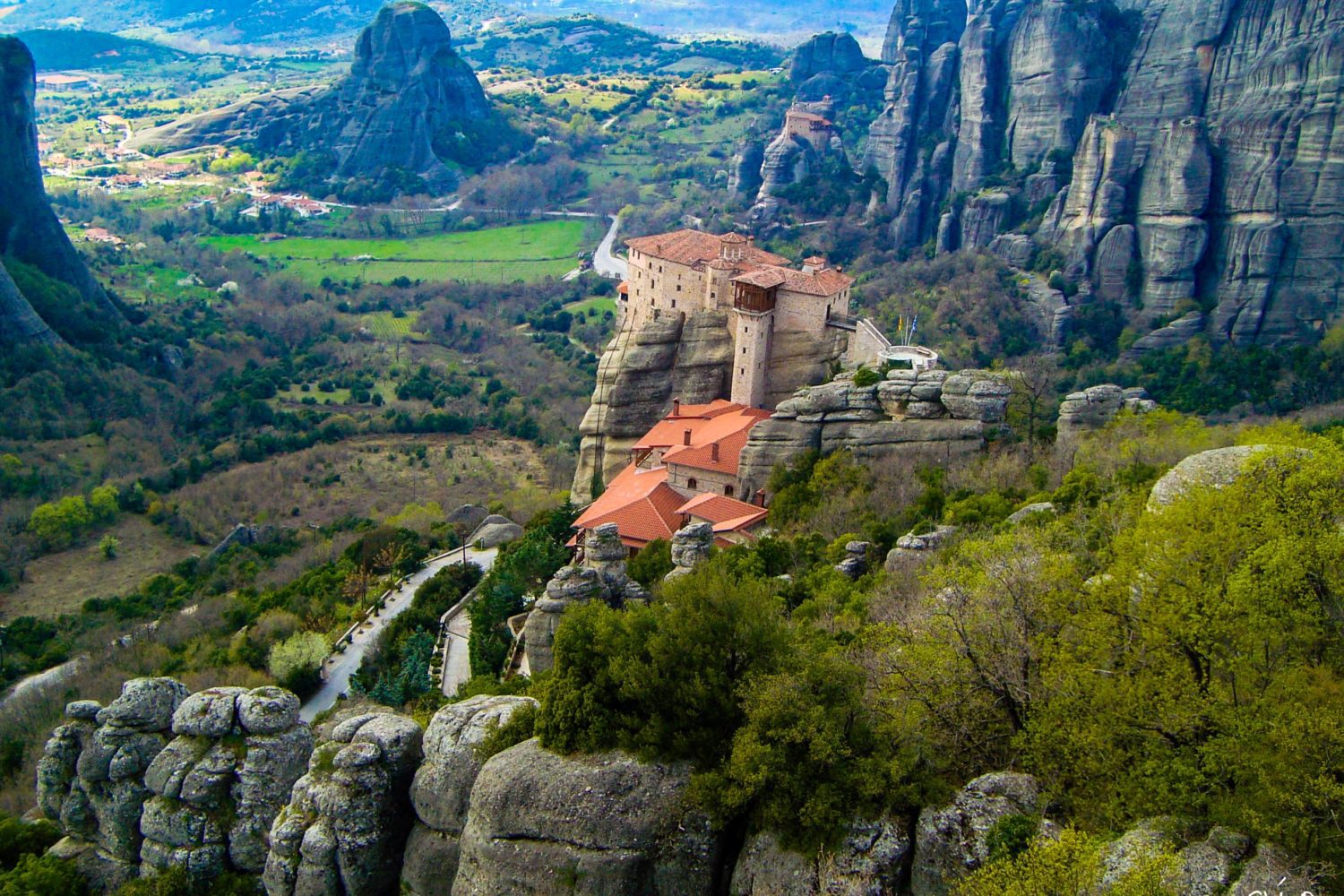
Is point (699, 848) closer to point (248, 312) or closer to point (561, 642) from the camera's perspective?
point (561, 642)

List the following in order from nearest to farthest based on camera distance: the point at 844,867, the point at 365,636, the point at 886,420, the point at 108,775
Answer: the point at 844,867, the point at 108,775, the point at 886,420, the point at 365,636

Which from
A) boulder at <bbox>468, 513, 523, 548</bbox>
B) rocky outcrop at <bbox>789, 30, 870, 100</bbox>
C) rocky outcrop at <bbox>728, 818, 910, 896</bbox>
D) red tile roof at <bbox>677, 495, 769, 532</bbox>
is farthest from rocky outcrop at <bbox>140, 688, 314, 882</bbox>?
rocky outcrop at <bbox>789, 30, 870, 100</bbox>

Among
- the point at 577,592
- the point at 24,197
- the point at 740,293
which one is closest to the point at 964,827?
the point at 577,592

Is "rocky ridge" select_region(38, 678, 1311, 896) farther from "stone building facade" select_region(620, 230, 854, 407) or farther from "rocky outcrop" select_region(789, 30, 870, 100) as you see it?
"rocky outcrop" select_region(789, 30, 870, 100)

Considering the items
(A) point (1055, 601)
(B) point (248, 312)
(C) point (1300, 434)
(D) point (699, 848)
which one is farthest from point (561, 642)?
(B) point (248, 312)

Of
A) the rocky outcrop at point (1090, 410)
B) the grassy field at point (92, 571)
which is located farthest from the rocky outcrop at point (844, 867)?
the grassy field at point (92, 571)

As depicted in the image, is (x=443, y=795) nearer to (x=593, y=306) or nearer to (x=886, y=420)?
(x=886, y=420)
